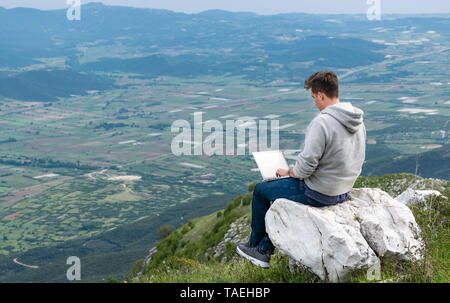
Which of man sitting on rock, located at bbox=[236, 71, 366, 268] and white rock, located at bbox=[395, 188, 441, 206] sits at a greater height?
man sitting on rock, located at bbox=[236, 71, 366, 268]

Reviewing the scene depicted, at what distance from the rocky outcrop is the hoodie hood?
1294 millimetres

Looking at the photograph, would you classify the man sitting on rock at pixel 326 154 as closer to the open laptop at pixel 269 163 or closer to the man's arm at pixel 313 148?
the man's arm at pixel 313 148

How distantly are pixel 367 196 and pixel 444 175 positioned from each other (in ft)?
355

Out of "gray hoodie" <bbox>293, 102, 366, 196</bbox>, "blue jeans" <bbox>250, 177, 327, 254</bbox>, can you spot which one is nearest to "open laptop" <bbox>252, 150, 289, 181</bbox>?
"blue jeans" <bbox>250, 177, 327, 254</bbox>

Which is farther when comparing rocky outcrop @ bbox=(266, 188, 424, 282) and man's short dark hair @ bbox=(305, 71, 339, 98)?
man's short dark hair @ bbox=(305, 71, 339, 98)

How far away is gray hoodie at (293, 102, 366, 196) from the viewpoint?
6.73m

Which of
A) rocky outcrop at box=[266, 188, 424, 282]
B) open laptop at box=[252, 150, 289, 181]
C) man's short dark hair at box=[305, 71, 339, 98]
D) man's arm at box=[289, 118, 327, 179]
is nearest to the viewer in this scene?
rocky outcrop at box=[266, 188, 424, 282]

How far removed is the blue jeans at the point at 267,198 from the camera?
7406 mm

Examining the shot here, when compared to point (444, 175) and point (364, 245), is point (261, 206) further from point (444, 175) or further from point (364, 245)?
point (444, 175)

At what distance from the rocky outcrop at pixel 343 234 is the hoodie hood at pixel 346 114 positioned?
129cm

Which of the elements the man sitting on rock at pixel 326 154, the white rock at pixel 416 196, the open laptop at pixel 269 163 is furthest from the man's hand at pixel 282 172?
the white rock at pixel 416 196

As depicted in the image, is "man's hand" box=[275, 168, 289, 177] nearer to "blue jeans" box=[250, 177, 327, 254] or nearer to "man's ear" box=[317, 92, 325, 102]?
"blue jeans" box=[250, 177, 327, 254]

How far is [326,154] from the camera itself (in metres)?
6.81

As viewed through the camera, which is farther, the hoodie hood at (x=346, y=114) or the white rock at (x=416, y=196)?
the white rock at (x=416, y=196)
